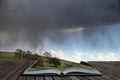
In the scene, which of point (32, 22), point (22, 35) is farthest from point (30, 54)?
point (22, 35)

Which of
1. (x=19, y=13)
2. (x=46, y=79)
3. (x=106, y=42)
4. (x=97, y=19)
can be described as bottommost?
(x=46, y=79)

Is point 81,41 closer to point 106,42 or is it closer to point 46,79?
point 106,42

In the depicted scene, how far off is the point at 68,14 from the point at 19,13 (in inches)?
82.4

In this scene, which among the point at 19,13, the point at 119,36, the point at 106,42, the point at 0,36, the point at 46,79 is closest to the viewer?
the point at 46,79

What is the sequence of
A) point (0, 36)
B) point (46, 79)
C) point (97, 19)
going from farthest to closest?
point (0, 36) → point (97, 19) → point (46, 79)

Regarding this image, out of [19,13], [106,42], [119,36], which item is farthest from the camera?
[19,13]

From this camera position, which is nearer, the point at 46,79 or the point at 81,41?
the point at 46,79

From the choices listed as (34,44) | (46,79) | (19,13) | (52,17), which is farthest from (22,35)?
(46,79)

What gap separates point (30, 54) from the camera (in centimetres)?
918

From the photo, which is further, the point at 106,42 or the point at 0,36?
the point at 0,36

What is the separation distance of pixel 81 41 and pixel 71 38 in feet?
2.76

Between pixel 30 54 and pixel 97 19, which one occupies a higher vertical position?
pixel 97 19

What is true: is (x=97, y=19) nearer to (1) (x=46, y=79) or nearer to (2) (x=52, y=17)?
(2) (x=52, y=17)

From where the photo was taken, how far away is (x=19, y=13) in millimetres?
8750
